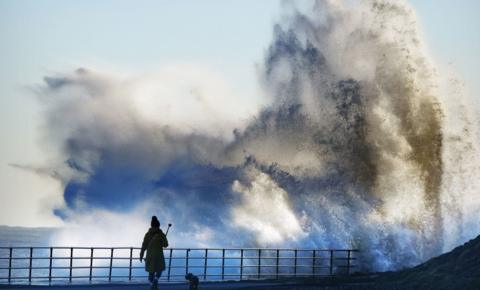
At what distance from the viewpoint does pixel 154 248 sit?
24.2 meters

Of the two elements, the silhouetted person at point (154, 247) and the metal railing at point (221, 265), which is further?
the metal railing at point (221, 265)

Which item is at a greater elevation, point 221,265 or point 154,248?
point 221,265

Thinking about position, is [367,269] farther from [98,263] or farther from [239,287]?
[98,263]

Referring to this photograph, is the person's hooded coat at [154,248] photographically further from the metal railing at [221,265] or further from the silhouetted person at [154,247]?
the metal railing at [221,265]

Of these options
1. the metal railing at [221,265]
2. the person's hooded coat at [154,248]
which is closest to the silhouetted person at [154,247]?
the person's hooded coat at [154,248]

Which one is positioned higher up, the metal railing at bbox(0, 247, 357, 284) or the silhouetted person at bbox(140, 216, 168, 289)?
the metal railing at bbox(0, 247, 357, 284)

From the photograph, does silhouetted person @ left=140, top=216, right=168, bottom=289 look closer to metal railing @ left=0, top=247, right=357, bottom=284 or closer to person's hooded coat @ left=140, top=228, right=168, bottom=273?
person's hooded coat @ left=140, top=228, right=168, bottom=273

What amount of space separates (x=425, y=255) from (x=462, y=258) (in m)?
22.4

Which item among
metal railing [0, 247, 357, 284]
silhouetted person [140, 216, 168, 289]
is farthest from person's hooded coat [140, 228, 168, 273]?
metal railing [0, 247, 357, 284]

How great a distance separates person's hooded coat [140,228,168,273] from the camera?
79.6 feet

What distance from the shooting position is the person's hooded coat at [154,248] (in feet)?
79.6

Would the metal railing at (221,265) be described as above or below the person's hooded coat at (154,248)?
above

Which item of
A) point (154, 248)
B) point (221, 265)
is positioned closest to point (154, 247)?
A: point (154, 248)

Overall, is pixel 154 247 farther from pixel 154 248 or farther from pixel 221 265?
pixel 221 265
